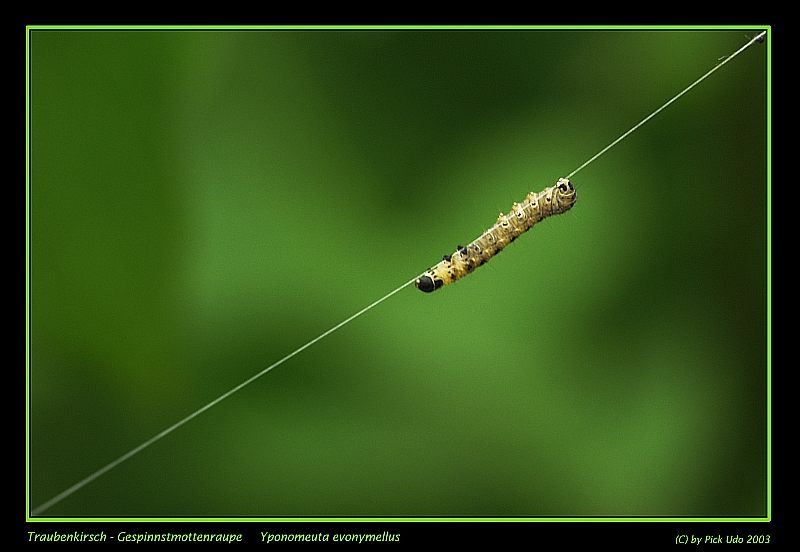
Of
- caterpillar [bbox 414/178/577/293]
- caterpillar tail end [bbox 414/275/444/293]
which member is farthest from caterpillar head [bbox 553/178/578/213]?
caterpillar tail end [bbox 414/275/444/293]

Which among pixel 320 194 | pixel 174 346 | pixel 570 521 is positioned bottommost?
pixel 570 521

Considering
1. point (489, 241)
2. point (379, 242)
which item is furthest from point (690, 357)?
point (379, 242)

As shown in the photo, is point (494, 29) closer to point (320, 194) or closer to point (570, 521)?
point (320, 194)

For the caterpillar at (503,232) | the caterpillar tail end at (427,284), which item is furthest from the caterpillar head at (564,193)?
the caterpillar tail end at (427,284)

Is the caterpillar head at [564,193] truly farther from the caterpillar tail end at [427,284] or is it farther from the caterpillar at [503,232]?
the caterpillar tail end at [427,284]

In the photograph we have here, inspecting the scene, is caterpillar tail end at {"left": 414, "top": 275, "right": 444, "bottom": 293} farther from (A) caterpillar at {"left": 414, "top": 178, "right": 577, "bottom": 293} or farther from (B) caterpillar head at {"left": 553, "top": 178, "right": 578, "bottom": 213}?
(B) caterpillar head at {"left": 553, "top": 178, "right": 578, "bottom": 213}

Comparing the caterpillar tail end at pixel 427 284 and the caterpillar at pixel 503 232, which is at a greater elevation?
the caterpillar at pixel 503 232

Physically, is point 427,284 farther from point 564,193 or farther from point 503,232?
point 564,193
